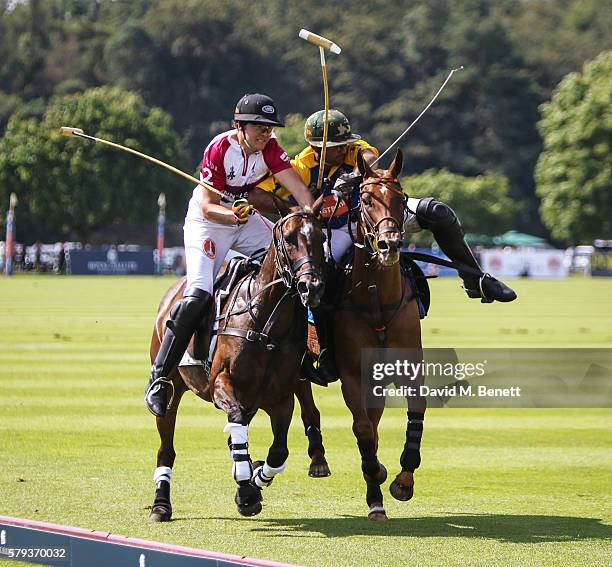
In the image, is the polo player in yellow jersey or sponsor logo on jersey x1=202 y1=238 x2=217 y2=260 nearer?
sponsor logo on jersey x1=202 y1=238 x2=217 y2=260

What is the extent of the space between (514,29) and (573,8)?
917cm

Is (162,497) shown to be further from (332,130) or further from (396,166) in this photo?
(332,130)

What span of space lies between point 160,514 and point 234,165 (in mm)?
2280

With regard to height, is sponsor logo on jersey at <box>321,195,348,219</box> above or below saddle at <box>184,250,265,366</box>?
above

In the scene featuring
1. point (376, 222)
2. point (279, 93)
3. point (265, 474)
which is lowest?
point (265, 474)

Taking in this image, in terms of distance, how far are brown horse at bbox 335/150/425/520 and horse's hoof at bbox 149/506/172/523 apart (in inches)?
49.5

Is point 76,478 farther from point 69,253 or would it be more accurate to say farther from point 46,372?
point 69,253

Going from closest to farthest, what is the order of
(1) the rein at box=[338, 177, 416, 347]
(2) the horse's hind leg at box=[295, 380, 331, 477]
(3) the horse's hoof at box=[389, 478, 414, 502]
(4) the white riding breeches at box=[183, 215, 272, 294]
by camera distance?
(1) the rein at box=[338, 177, 416, 347], (3) the horse's hoof at box=[389, 478, 414, 502], (4) the white riding breeches at box=[183, 215, 272, 294], (2) the horse's hind leg at box=[295, 380, 331, 477]

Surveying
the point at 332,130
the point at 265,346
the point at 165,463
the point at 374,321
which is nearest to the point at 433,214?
the point at 332,130

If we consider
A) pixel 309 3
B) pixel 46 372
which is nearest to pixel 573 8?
pixel 309 3

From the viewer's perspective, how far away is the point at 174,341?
9.03 meters

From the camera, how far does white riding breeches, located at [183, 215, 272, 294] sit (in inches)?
360

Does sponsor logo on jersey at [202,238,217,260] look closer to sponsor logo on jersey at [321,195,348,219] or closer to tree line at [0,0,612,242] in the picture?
sponsor logo on jersey at [321,195,348,219]

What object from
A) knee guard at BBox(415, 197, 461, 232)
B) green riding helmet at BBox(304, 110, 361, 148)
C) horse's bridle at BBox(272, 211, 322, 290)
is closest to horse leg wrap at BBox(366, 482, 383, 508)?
horse's bridle at BBox(272, 211, 322, 290)
